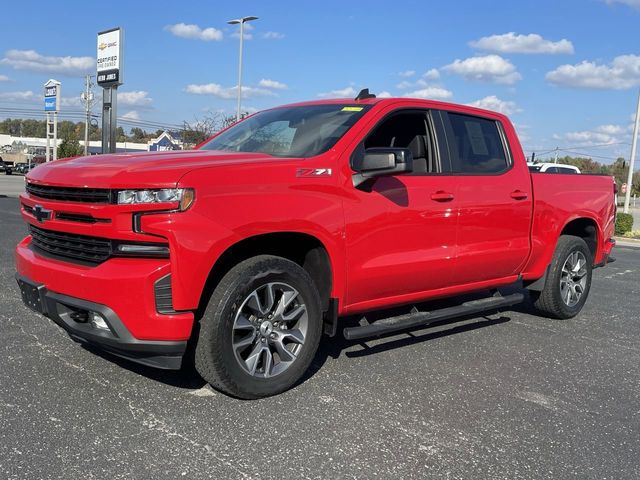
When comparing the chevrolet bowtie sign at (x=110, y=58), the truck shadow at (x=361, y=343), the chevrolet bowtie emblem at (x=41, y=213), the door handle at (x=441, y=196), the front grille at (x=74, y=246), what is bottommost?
the truck shadow at (x=361, y=343)

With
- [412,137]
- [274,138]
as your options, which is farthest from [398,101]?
[274,138]

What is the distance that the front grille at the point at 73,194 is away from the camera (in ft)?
10.9

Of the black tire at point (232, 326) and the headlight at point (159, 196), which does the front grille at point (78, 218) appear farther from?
the black tire at point (232, 326)

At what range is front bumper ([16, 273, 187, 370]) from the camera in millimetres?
3248

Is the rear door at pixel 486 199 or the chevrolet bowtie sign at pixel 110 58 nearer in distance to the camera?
the rear door at pixel 486 199

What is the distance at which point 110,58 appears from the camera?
19.7 m

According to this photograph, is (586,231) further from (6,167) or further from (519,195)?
(6,167)

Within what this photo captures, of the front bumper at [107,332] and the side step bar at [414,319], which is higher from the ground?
the front bumper at [107,332]

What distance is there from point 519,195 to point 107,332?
363 cm

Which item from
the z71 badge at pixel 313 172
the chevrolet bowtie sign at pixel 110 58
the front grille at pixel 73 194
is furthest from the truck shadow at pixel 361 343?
the chevrolet bowtie sign at pixel 110 58

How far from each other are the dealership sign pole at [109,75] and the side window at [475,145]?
14860 millimetres

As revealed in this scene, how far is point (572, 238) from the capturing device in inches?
237

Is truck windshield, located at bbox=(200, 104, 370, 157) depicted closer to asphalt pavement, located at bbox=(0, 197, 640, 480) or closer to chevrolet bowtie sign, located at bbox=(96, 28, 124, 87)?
asphalt pavement, located at bbox=(0, 197, 640, 480)

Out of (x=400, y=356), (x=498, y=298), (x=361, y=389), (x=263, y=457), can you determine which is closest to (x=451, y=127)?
(x=498, y=298)
